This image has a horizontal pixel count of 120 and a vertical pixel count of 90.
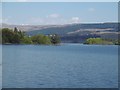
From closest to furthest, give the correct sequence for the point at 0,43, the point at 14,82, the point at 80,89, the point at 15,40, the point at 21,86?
1. the point at 80,89
2. the point at 21,86
3. the point at 14,82
4. the point at 0,43
5. the point at 15,40

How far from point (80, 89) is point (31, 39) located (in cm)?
14552

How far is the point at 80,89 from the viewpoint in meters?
26.7

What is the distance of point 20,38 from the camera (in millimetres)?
158125

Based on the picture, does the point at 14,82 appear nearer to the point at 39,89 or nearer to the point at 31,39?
the point at 39,89

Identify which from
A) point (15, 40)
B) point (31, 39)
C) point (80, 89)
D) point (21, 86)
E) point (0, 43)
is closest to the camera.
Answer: point (80, 89)

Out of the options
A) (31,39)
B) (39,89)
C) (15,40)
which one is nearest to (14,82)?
(39,89)

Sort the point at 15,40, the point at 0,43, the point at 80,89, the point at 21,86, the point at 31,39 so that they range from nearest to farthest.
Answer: the point at 80,89, the point at 21,86, the point at 0,43, the point at 15,40, the point at 31,39

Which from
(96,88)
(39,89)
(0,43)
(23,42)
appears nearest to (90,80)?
(96,88)

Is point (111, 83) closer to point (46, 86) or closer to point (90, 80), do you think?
point (90, 80)

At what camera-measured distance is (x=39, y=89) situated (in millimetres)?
27078

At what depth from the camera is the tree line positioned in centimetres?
14912

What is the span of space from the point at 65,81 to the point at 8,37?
11973 centimetres

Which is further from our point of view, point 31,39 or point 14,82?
point 31,39

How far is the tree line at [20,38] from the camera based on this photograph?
149 m
